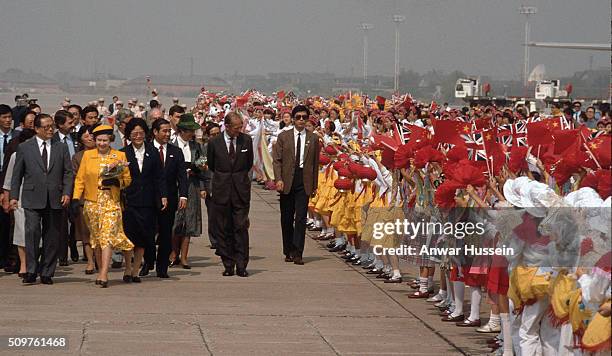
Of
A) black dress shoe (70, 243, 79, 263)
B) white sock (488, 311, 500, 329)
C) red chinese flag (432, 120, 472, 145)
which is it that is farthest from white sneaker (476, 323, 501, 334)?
black dress shoe (70, 243, 79, 263)

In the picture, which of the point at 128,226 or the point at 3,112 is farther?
the point at 3,112

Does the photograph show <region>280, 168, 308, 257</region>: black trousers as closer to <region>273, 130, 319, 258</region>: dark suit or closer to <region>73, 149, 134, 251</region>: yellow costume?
<region>273, 130, 319, 258</region>: dark suit

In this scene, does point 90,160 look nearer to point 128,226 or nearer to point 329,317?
point 128,226

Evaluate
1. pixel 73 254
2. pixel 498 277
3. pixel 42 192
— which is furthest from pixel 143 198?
pixel 498 277

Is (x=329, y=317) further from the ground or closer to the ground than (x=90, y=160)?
closer to the ground

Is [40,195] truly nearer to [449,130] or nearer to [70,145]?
[70,145]

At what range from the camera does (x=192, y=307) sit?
494 inches

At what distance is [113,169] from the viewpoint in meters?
13.7

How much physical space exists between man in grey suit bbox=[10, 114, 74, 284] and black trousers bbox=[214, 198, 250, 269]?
208cm

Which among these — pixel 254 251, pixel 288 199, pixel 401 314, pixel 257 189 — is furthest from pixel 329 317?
pixel 257 189

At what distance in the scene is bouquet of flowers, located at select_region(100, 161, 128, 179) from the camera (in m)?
13.7

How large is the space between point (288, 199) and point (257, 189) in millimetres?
14819

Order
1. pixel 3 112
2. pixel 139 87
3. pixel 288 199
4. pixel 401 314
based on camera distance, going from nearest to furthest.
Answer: pixel 401 314, pixel 3 112, pixel 288 199, pixel 139 87

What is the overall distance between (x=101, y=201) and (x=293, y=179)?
3.82 m
